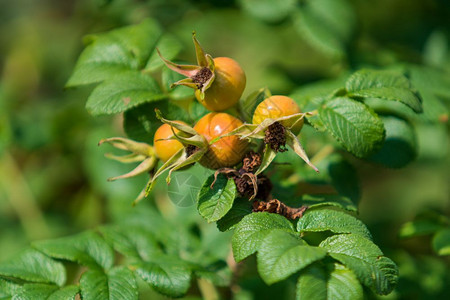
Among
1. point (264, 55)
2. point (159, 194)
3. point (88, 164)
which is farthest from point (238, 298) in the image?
point (264, 55)

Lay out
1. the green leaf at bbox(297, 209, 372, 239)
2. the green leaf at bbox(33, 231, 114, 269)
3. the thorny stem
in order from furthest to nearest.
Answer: the thorny stem
the green leaf at bbox(33, 231, 114, 269)
the green leaf at bbox(297, 209, 372, 239)

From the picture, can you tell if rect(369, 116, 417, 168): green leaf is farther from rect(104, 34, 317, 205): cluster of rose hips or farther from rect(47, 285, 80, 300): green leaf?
rect(47, 285, 80, 300): green leaf

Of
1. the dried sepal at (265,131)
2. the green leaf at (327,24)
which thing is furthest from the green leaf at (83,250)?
the green leaf at (327,24)

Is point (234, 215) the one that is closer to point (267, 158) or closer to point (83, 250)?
point (267, 158)

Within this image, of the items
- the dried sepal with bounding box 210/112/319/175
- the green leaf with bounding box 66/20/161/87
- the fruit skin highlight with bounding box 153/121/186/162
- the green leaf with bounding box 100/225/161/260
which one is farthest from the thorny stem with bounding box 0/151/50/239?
the dried sepal with bounding box 210/112/319/175

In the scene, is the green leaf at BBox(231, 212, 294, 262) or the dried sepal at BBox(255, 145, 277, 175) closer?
the green leaf at BBox(231, 212, 294, 262)

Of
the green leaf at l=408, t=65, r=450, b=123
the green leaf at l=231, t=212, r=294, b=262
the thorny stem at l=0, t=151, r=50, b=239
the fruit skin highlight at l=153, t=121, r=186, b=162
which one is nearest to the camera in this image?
the green leaf at l=231, t=212, r=294, b=262

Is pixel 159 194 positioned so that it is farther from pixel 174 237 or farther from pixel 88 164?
pixel 174 237

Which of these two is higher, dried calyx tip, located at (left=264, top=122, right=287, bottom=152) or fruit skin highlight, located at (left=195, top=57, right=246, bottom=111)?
fruit skin highlight, located at (left=195, top=57, right=246, bottom=111)
